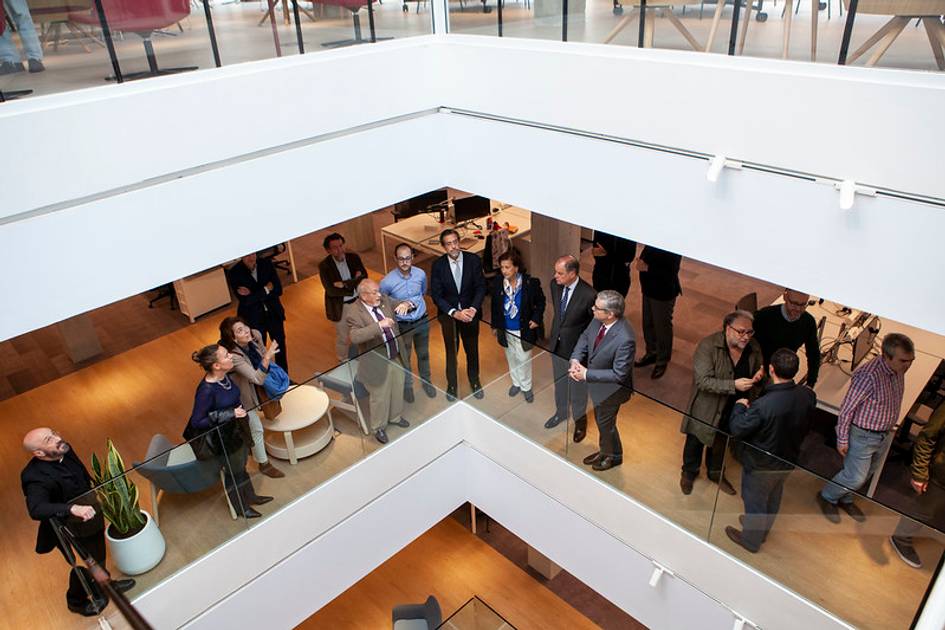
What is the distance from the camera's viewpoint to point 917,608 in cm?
386

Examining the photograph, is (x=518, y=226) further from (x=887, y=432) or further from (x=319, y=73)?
(x=887, y=432)

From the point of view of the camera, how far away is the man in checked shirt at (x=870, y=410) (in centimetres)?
441

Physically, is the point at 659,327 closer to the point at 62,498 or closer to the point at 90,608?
the point at 62,498

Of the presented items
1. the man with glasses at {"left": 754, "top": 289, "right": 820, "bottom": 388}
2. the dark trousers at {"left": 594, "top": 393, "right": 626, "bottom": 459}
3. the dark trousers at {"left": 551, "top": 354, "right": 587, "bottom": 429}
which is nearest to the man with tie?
the dark trousers at {"left": 551, "top": 354, "right": 587, "bottom": 429}

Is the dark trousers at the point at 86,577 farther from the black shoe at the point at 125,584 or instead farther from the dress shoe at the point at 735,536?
the dress shoe at the point at 735,536

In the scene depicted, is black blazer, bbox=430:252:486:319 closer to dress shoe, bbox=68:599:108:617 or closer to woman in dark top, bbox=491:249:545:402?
woman in dark top, bbox=491:249:545:402

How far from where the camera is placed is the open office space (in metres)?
3.94

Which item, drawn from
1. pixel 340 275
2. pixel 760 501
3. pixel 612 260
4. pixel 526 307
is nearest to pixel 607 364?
pixel 526 307

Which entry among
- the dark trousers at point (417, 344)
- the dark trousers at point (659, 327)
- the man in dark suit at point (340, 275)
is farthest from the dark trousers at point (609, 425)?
the man in dark suit at point (340, 275)

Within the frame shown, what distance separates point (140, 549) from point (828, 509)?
4606 mm

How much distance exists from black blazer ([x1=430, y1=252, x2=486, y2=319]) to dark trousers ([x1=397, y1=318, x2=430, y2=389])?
0.85 feet

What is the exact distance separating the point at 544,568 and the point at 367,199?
5.56 m

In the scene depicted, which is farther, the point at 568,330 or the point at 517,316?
the point at 517,316

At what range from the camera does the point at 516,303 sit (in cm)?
588
